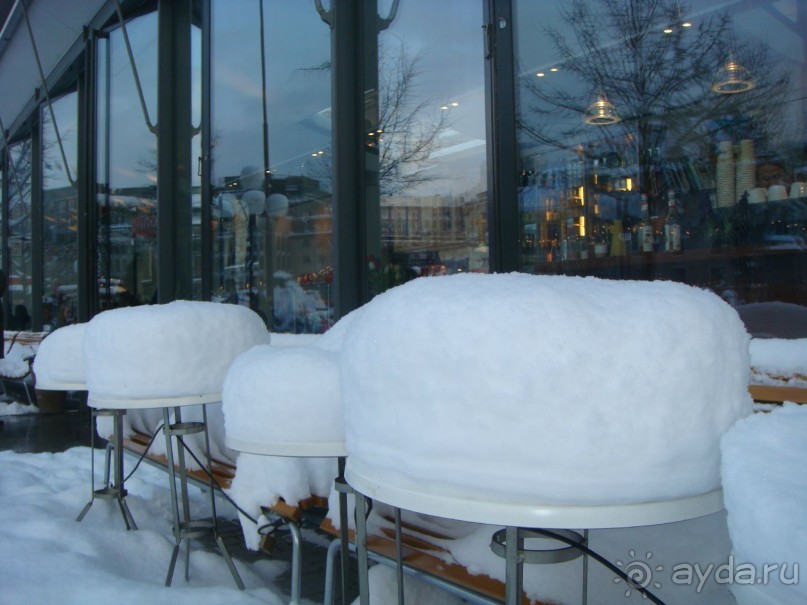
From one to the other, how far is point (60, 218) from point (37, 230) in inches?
46.0

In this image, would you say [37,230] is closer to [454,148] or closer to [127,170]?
[127,170]

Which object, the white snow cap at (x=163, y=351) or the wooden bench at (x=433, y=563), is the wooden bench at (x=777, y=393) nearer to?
the wooden bench at (x=433, y=563)

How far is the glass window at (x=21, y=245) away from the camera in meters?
11.9

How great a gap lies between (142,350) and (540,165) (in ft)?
7.25

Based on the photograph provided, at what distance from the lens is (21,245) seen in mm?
12633

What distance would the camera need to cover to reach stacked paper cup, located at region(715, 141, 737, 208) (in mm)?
3059

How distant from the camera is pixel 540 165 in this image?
12.3ft

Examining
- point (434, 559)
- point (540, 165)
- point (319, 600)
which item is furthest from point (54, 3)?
point (434, 559)

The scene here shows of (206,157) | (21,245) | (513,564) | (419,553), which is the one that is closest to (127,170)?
(206,157)

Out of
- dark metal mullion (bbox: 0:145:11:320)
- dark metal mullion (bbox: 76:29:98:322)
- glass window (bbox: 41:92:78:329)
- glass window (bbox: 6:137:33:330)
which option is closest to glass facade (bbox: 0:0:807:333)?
dark metal mullion (bbox: 76:29:98:322)

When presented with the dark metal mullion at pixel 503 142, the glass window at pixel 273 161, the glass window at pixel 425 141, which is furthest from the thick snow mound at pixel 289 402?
the glass window at pixel 273 161

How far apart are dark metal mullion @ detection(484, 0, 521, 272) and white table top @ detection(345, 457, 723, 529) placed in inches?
110

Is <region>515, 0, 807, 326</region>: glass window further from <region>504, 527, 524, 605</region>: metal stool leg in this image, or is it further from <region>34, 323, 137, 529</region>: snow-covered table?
<region>34, 323, 137, 529</region>: snow-covered table

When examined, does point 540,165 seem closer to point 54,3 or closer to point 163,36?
point 163,36
